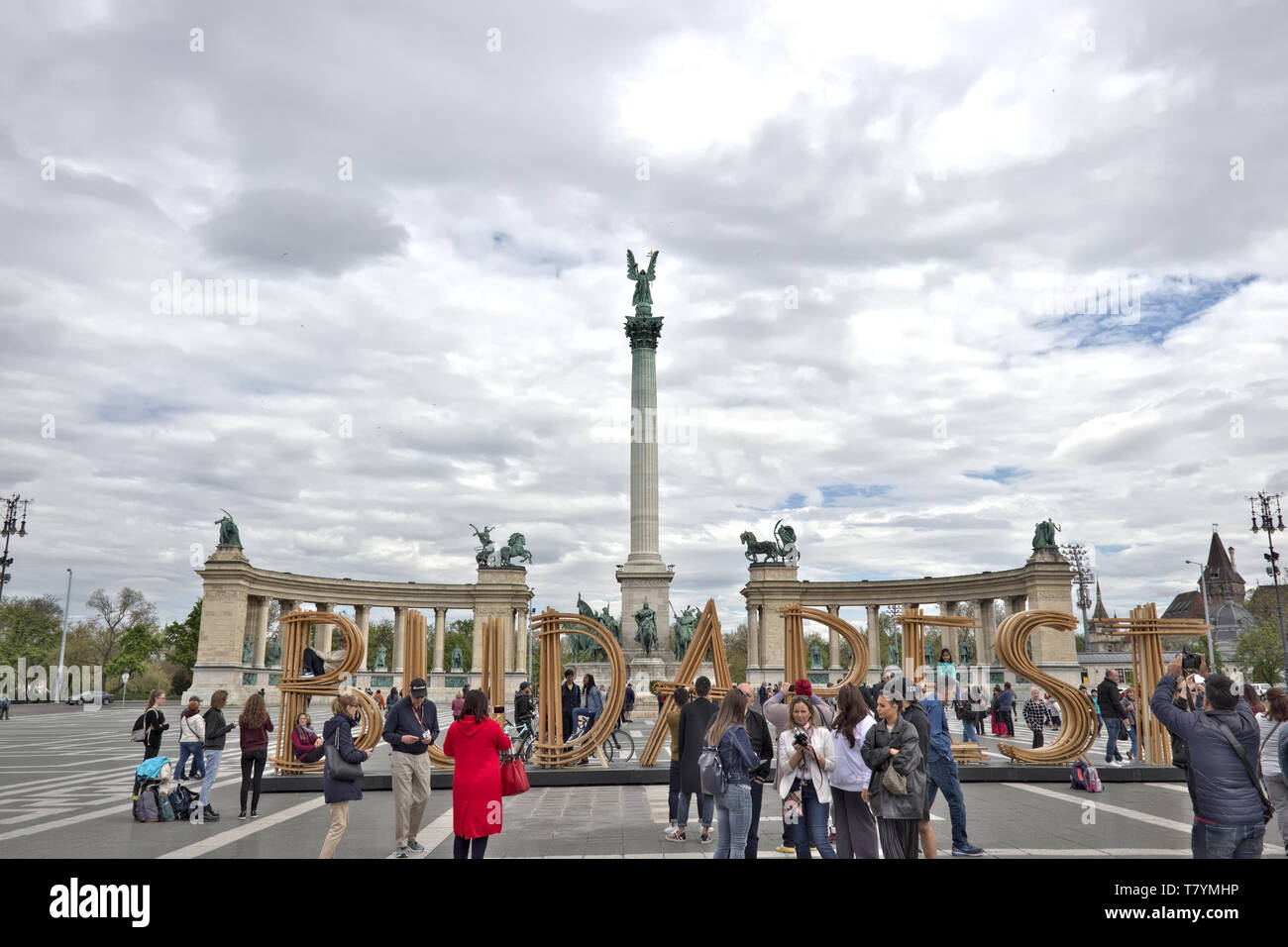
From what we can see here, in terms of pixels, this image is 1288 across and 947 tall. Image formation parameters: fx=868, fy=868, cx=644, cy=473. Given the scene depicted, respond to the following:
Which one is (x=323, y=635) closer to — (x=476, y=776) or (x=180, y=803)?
(x=180, y=803)

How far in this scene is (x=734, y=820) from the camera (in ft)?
31.5

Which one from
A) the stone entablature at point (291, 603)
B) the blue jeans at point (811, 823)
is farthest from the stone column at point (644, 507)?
the blue jeans at point (811, 823)

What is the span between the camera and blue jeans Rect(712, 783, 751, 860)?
9523 millimetres

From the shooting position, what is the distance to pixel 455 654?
7569 cm

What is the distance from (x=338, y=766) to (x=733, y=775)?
4.90 metres

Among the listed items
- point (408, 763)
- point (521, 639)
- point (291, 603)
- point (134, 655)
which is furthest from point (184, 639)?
point (408, 763)

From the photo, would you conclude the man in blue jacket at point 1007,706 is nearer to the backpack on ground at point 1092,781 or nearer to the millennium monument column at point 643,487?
the backpack on ground at point 1092,781

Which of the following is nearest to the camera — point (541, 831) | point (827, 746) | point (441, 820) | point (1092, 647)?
point (827, 746)

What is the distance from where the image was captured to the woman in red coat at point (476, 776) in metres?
9.30

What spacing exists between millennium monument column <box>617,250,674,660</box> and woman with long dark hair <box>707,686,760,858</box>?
45.4 meters

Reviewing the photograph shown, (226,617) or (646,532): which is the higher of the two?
(646,532)

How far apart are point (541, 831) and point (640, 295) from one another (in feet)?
178
